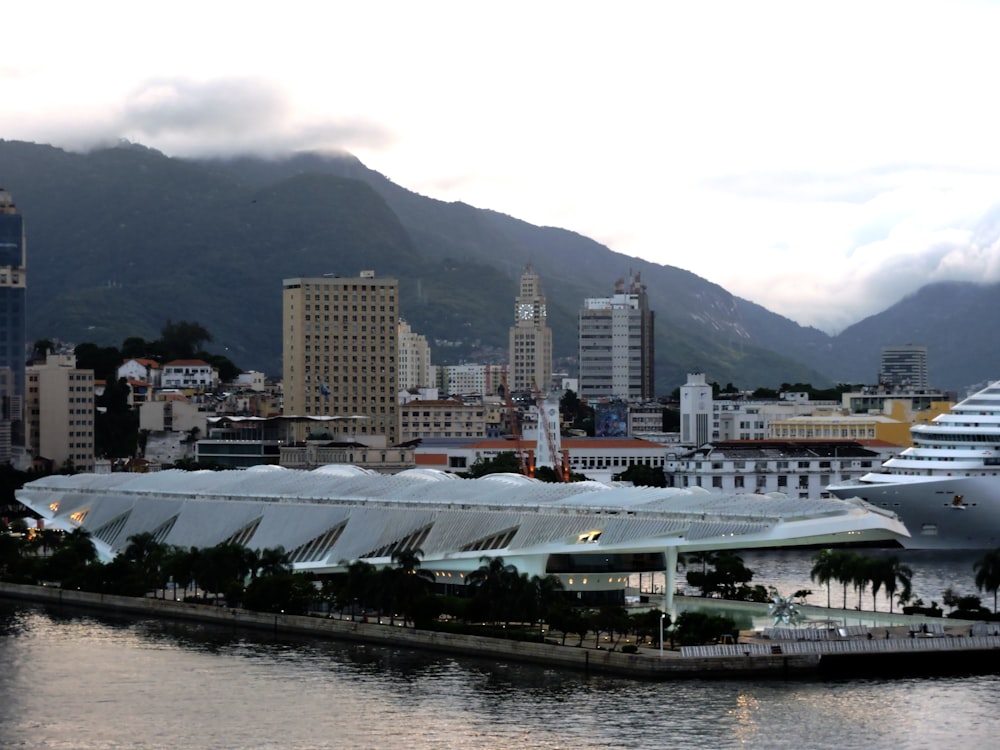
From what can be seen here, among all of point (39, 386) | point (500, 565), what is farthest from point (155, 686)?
point (39, 386)

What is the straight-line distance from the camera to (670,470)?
155375 mm

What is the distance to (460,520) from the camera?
85875 millimetres

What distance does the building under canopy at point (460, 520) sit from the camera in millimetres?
76688

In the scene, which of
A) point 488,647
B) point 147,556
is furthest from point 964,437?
point 488,647


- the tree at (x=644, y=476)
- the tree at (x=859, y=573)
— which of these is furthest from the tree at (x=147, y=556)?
the tree at (x=644, y=476)

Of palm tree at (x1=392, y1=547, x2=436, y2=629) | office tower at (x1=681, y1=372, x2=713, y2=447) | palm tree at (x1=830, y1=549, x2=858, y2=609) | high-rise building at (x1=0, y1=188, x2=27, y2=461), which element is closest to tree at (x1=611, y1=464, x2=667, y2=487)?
office tower at (x1=681, y1=372, x2=713, y2=447)

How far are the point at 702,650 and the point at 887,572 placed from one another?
47.6 feet

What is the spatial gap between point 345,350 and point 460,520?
9477 cm

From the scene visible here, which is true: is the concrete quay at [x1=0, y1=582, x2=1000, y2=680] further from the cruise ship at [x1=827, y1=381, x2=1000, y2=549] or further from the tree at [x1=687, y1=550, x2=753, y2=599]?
the cruise ship at [x1=827, y1=381, x2=1000, y2=549]

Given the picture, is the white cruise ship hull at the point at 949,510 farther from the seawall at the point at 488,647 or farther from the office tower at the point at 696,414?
the office tower at the point at 696,414

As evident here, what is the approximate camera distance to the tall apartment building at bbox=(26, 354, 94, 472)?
522 feet

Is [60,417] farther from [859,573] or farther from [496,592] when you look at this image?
[859,573]

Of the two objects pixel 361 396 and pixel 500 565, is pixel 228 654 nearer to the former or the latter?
pixel 500 565

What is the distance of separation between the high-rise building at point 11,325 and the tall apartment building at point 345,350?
24.8 meters
